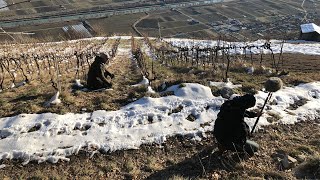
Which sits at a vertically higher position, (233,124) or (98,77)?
(233,124)

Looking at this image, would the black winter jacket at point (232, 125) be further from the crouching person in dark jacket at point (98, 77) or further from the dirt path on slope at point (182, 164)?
the crouching person in dark jacket at point (98, 77)

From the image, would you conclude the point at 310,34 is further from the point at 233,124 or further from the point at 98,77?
the point at 233,124

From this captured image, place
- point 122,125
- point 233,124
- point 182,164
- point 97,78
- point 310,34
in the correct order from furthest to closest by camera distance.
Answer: point 310,34, point 97,78, point 122,125, point 182,164, point 233,124

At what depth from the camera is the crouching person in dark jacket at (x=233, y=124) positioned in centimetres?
→ 708

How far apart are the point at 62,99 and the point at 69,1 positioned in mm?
76786

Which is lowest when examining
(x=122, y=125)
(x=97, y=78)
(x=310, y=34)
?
(x=310, y=34)

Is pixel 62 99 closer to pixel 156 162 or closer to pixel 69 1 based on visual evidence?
pixel 156 162

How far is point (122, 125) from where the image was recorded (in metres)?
9.23

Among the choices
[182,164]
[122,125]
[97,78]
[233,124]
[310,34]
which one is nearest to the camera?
[233,124]

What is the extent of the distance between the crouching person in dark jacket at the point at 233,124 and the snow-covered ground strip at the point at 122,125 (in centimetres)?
139

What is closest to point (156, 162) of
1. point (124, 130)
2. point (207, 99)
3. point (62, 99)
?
point (124, 130)

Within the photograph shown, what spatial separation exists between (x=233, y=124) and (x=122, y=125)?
323cm

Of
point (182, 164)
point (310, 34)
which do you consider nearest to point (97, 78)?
point (182, 164)

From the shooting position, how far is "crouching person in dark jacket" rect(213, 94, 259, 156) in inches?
279
